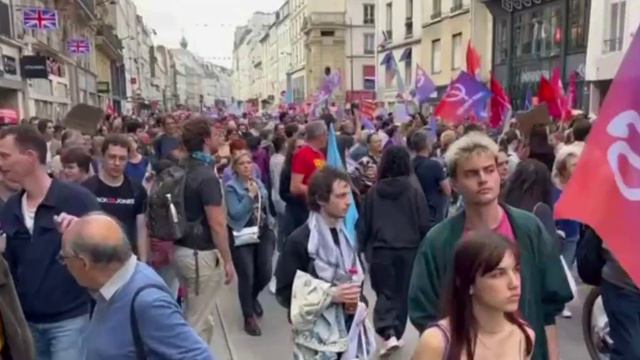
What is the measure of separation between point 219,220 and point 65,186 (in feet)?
4.55

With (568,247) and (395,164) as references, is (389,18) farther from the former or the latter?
(395,164)

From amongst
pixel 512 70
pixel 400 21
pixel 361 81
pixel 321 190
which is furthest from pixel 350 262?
pixel 361 81

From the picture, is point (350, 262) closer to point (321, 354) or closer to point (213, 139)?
point (321, 354)

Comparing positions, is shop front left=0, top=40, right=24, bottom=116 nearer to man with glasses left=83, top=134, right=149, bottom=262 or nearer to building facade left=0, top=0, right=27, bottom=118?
building facade left=0, top=0, right=27, bottom=118

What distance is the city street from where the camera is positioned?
18.7 ft

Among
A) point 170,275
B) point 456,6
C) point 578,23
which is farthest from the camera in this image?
point 456,6

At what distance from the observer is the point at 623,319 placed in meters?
3.67

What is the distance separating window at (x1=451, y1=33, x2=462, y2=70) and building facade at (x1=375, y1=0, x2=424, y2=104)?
4671 mm

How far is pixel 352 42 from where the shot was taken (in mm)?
67625

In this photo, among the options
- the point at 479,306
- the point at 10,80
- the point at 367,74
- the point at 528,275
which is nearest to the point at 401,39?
the point at 367,74

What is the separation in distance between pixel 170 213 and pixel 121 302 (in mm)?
2481

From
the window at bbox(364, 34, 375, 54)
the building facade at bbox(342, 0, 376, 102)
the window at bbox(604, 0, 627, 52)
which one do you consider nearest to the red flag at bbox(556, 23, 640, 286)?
the window at bbox(604, 0, 627, 52)

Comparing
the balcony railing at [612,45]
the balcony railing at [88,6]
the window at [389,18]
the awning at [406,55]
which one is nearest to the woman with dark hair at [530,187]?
the balcony railing at [612,45]

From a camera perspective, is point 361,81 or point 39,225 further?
point 361,81
